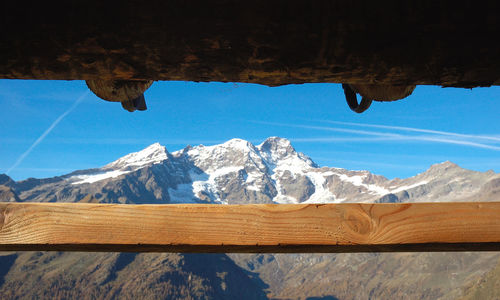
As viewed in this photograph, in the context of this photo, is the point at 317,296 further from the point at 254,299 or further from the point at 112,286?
the point at 112,286

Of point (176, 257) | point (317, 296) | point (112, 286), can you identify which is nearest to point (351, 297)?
point (317, 296)

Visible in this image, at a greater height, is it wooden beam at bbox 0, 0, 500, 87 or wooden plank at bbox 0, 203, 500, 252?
wooden beam at bbox 0, 0, 500, 87

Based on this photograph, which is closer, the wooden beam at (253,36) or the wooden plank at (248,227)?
the wooden beam at (253,36)

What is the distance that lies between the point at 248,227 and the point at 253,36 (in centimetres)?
82

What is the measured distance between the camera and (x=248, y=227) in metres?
1.60

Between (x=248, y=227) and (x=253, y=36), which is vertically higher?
(x=253, y=36)

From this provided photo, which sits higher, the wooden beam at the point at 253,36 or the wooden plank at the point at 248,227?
the wooden beam at the point at 253,36

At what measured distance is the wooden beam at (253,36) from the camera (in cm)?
130

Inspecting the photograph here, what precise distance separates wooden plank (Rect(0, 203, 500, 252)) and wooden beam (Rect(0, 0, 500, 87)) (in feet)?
2.03

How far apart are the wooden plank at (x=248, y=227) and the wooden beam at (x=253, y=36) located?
0.62 meters

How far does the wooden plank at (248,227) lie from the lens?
1582 mm

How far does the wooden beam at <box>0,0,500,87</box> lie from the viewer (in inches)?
51.3

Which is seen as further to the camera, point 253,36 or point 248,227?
point 248,227

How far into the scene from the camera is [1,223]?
1646 millimetres
